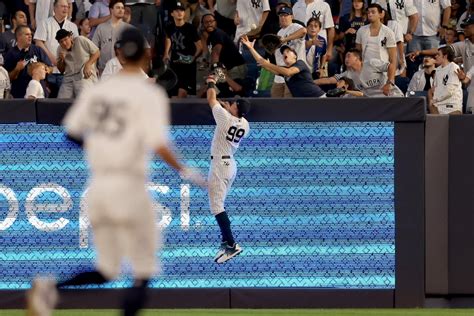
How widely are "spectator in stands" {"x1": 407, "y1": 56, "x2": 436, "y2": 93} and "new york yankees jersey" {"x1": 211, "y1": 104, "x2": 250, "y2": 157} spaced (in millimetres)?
4501

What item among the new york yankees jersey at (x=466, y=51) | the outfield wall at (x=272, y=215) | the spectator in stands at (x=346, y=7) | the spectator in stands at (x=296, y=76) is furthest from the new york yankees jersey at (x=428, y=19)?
the outfield wall at (x=272, y=215)

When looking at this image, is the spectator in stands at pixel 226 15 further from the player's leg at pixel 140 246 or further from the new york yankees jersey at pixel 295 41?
the player's leg at pixel 140 246

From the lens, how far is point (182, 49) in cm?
1892

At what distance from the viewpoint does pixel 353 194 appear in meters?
15.4

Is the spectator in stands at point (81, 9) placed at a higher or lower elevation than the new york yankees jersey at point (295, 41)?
higher

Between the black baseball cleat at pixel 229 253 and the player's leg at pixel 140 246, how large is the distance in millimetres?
6729

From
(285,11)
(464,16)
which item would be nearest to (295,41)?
(285,11)

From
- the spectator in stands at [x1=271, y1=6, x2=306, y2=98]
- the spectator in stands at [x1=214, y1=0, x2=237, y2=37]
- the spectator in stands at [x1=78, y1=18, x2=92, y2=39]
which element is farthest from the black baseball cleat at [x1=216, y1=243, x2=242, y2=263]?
the spectator in stands at [x1=214, y1=0, x2=237, y2=37]

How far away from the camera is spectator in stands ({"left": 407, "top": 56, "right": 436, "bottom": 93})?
18953mm

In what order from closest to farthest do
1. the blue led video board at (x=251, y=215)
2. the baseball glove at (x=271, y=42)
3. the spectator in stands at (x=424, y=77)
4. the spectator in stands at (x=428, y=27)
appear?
the blue led video board at (x=251, y=215) < the baseball glove at (x=271, y=42) < the spectator in stands at (x=424, y=77) < the spectator in stands at (x=428, y=27)

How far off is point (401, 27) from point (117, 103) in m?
11.6

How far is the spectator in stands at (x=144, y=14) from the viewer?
19.7 m

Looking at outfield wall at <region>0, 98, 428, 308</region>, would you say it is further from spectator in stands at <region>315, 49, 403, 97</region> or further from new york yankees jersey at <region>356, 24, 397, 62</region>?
new york yankees jersey at <region>356, 24, 397, 62</region>

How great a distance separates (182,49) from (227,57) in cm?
68
